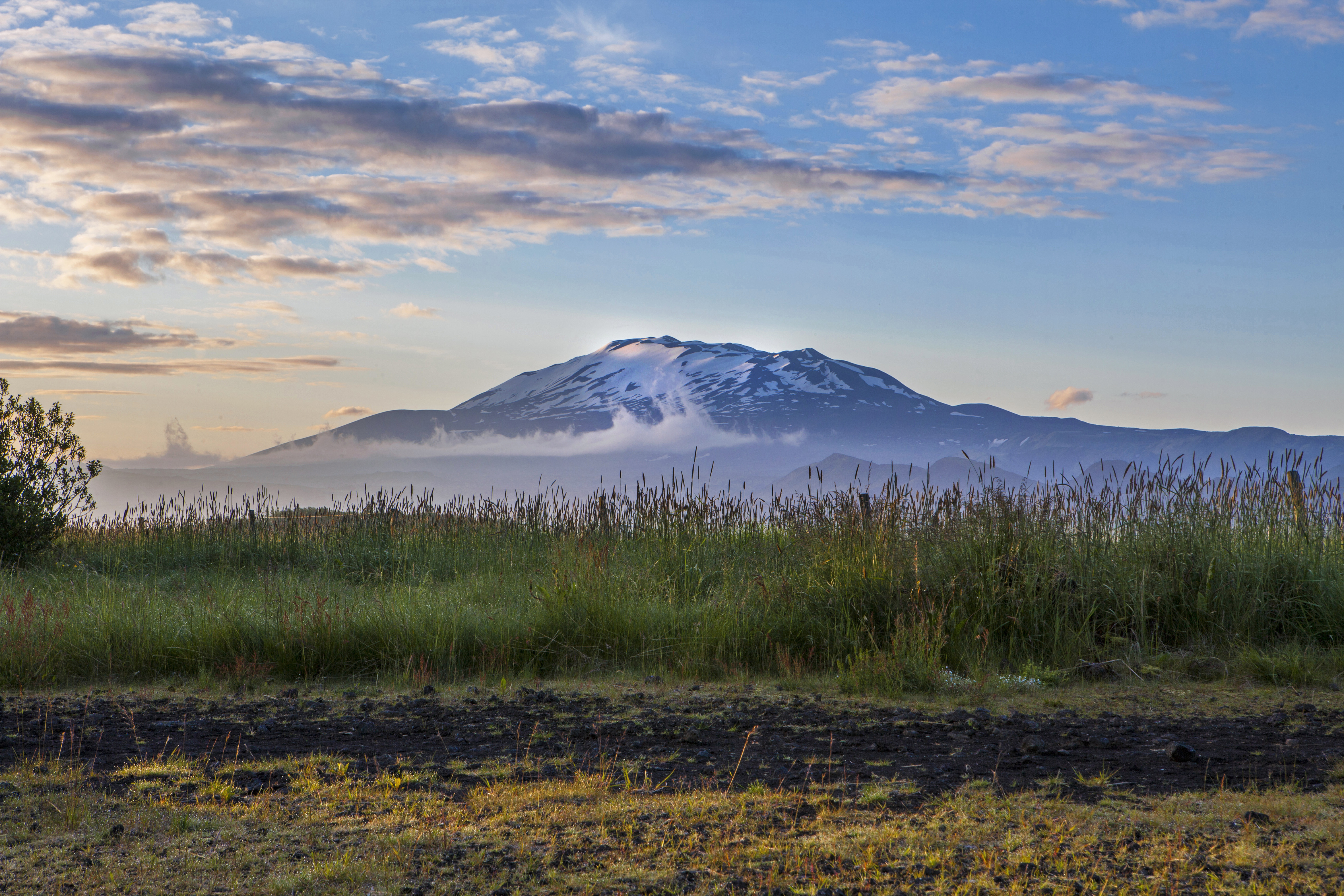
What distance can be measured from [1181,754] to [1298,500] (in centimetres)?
478

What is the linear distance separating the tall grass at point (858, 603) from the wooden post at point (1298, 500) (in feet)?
0.06

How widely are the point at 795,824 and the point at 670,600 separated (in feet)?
12.5

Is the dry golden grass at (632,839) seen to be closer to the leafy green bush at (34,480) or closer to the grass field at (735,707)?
the grass field at (735,707)

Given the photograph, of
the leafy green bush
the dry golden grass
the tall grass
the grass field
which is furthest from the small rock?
the leafy green bush

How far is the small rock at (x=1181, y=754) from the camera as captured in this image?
3922mm

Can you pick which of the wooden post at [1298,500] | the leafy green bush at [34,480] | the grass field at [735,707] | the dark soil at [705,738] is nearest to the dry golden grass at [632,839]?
the grass field at [735,707]

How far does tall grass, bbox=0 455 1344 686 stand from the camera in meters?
6.23

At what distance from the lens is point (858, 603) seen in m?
6.53

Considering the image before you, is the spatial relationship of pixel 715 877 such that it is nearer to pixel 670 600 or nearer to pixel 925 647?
pixel 925 647

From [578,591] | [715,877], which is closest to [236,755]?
[715,877]

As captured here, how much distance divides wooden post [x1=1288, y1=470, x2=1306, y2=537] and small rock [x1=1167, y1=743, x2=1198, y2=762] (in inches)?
169

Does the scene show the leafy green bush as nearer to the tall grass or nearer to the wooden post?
the tall grass

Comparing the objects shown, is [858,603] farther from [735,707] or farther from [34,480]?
[34,480]

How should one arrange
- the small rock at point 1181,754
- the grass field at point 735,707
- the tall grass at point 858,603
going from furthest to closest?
the tall grass at point 858,603 < the small rock at point 1181,754 < the grass field at point 735,707
